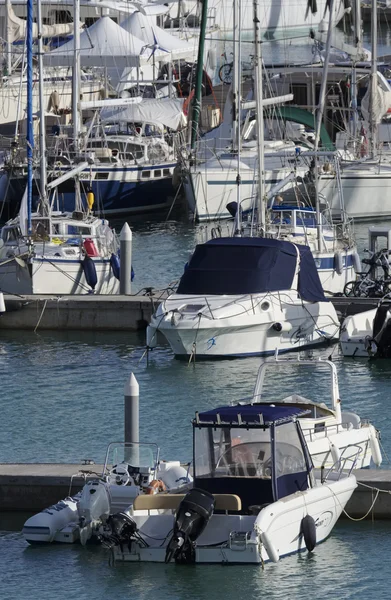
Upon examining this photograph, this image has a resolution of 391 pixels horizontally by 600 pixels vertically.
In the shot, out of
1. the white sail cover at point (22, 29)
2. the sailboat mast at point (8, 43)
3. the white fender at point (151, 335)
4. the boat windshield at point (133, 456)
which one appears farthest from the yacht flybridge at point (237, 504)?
the white sail cover at point (22, 29)

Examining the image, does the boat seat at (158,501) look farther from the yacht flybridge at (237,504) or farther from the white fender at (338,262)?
the white fender at (338,262)

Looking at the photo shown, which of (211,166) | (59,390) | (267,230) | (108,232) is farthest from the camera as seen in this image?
(211,166)

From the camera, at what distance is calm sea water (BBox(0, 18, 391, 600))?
19.2m

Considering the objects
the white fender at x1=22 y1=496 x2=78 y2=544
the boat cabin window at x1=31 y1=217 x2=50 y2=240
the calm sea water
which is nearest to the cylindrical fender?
the calm sea water

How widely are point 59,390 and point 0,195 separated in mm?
26980

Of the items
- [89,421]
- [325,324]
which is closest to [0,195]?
[325,324]

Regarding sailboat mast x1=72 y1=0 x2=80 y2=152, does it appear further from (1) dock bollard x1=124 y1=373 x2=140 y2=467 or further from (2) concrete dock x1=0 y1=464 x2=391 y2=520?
(2) concrete dock x1=0 y1=464 x2=391 y2=520

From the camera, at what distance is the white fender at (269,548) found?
1902 cm

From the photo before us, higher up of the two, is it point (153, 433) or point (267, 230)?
point (267, 230)

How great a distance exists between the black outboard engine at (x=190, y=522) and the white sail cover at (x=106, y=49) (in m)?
47.6

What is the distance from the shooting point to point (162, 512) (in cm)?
1953

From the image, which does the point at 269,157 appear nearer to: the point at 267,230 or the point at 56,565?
the point at 267,230

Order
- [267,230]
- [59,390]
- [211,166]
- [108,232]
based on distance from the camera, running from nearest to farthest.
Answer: [59,390] → [267,230] → [108,232] → [211,166]

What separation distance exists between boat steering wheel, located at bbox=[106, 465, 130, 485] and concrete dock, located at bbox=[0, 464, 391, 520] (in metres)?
0.42
